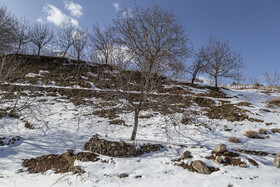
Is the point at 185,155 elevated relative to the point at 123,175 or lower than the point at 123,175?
elevated

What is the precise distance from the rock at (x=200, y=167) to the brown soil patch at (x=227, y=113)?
4901 mm

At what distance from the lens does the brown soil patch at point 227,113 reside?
23.6 feet

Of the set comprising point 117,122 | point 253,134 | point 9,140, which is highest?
point 253,134

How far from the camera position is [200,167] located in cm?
324

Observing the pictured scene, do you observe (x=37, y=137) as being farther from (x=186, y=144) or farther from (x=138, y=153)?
(x=186, y=144)

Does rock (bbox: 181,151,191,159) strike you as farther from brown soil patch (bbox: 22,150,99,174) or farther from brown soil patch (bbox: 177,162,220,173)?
brown soil patch (bbox: 22,150,99,174)

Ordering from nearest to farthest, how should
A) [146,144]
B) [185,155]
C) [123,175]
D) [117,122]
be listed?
[123,175]
[185,155]
[146,144]
[117,122]

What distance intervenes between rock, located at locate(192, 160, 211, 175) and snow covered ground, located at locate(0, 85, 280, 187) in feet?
0.42

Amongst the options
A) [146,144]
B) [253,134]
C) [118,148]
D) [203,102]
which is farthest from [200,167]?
[203,102]

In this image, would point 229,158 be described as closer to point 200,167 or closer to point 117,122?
point 200,167

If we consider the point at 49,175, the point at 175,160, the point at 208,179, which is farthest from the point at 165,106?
the point at 49,175

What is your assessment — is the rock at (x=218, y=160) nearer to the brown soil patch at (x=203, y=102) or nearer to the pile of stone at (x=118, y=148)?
the pile of stone at (x=118, y=148)

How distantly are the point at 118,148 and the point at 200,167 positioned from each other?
2422mm

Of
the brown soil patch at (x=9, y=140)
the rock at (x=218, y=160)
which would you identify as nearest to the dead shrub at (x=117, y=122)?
the brown soil patch at (x=9, y=140)
